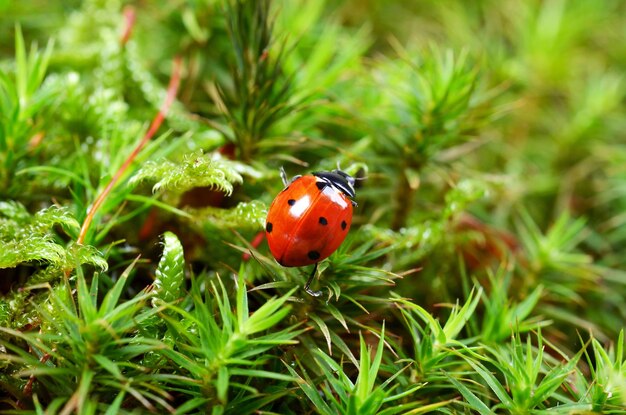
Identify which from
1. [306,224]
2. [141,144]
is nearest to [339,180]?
[306,224]

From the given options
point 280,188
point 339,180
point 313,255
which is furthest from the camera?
point 280,188

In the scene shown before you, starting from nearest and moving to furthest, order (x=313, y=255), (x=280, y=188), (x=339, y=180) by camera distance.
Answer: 1. (x=313, y=255)
2. (x=339, y=180)
3. (x=280, y=188)

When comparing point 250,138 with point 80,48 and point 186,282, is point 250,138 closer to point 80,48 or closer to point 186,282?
point 186,282

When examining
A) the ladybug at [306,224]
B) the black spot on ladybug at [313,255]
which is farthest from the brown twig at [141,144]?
the black spot on ladybug at [313,255]

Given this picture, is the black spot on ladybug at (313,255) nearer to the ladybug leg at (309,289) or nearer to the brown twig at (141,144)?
the ladybug leg at (309,289)

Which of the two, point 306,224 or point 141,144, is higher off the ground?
point 141,144

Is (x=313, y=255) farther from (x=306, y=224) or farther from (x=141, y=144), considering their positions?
(x=141, y=144)
